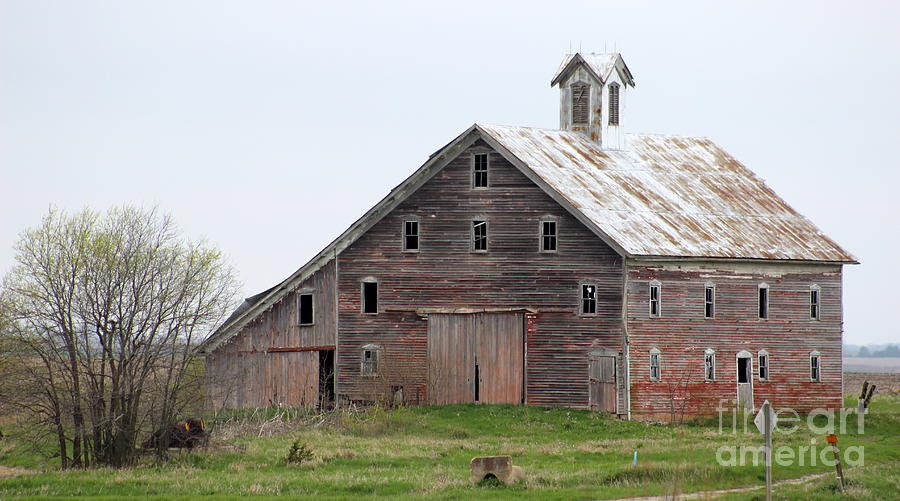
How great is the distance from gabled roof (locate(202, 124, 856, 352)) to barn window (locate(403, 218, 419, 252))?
0.74m

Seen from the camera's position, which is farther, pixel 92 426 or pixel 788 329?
pixel 788 329

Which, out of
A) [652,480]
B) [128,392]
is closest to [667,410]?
[652,480]

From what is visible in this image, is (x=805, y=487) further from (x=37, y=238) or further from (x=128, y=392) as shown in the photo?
(x=37, y=238)

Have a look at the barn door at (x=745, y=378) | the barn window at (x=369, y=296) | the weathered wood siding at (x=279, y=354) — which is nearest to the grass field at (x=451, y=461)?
the barn door at (x=745, y=378)

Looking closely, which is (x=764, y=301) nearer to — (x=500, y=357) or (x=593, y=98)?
(x=500, y=357)

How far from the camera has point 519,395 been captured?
40156mm

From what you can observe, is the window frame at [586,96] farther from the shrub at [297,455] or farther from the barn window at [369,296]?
the shrub at [297,455]

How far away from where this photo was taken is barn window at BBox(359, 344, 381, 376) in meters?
41.1

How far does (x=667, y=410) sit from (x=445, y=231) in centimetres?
893

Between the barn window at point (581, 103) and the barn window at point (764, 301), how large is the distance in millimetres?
9895

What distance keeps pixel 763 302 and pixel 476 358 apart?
32.5 ft

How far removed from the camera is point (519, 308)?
40.3 m

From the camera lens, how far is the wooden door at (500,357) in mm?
40219

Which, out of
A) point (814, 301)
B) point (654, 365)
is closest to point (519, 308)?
point (654, 365)
